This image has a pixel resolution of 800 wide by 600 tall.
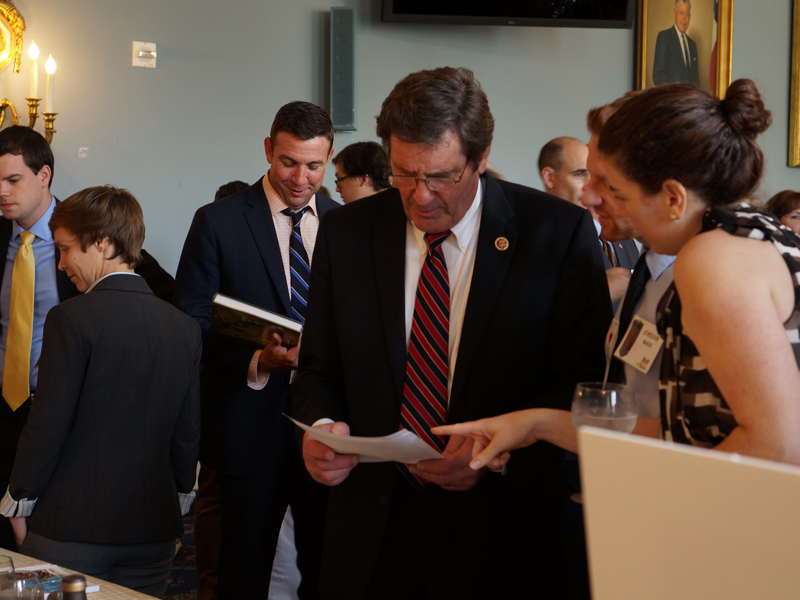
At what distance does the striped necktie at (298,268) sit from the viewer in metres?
2.77

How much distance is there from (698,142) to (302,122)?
1848mm

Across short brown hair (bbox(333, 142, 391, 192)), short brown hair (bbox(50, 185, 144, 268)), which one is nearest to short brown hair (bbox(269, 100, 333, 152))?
short brown hair (bbox(50, 185, 144, 268))

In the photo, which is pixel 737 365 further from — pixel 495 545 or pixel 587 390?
pixel 495 545

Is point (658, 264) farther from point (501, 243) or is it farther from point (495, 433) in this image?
point (495, 433)

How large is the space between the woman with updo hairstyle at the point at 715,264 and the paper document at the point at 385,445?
435mm

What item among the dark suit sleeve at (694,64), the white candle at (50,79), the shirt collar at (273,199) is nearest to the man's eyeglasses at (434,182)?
the shirt collar at (273,199)

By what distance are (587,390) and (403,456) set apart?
400 mm

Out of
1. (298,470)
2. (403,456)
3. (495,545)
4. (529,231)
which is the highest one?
(529,231)

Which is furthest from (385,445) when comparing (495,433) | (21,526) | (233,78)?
(233,78)

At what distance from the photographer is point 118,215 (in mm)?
2377

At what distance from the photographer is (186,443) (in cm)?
237

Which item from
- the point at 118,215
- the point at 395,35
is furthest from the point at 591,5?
the point at 118,215

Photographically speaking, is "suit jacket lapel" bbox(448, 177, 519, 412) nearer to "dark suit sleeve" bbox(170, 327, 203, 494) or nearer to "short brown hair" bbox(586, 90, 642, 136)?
"short brown hair" bbox(586, 90, 642, 136)

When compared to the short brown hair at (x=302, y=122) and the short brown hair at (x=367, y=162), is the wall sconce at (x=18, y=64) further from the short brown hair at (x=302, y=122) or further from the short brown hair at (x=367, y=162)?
the short brown hair at (x=302, y=122)
